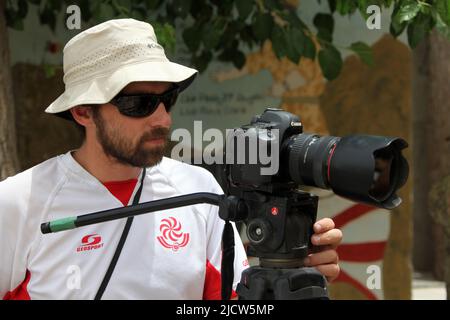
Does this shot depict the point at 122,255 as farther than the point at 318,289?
Yes

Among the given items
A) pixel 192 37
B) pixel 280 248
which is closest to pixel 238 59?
pixel 192 37

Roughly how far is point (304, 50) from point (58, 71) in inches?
62.8

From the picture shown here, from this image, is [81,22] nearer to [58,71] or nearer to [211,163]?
[58,71]

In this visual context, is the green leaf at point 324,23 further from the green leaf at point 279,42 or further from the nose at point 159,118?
the nose at point 159,118

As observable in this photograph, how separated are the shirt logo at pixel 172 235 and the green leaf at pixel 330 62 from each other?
2.09 m

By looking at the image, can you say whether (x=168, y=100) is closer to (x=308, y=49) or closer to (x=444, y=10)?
(x=444, y=10)

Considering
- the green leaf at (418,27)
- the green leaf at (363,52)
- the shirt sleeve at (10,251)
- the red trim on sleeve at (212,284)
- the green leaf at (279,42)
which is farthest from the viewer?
the green leaf at (363,52)

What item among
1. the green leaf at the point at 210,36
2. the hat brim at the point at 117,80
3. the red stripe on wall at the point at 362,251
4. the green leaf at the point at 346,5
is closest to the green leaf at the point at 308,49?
the green leaf at the point at 346,5

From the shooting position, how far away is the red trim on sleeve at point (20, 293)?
2377 millimetres

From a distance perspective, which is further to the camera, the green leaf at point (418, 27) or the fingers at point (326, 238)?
the green leaf at point (418, 27)

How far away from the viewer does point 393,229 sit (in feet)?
18.2

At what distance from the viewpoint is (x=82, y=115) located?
2602 millimetres

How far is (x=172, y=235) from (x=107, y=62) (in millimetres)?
559
